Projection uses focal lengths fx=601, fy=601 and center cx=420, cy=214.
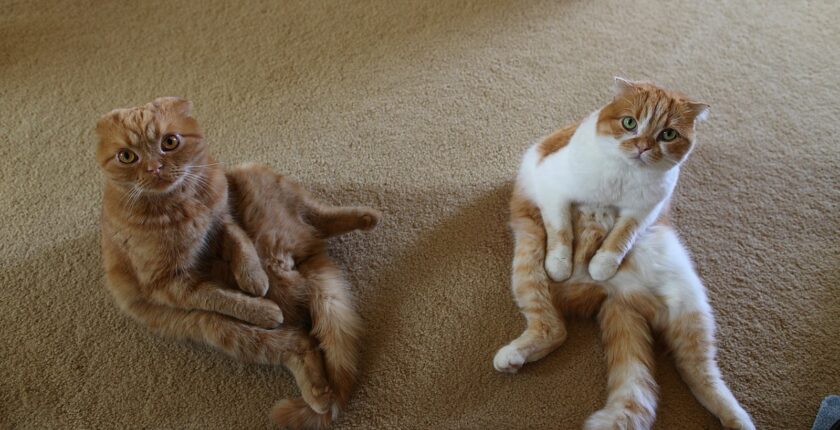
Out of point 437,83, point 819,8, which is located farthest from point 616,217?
point 819,8

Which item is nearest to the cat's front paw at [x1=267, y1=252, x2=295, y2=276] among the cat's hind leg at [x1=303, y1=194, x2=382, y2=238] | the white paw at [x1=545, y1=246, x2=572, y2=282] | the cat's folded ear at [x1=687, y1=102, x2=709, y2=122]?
the cat's hind leg at [x1=303, y1=194, x2=382, y2=238]

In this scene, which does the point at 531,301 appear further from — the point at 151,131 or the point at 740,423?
the point at 151,131

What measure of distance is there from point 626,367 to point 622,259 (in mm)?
283

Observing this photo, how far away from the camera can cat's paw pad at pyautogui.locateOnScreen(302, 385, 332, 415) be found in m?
1.46

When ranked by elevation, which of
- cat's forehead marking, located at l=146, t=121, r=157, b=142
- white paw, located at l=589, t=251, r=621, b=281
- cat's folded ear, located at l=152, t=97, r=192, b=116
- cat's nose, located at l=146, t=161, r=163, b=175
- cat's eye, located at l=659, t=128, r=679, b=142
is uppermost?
cat's eye, located at l=659, t=128, r=679, b=142

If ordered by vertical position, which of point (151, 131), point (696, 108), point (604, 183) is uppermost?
point (696, 108)

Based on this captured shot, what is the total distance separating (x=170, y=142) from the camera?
1.42 meters

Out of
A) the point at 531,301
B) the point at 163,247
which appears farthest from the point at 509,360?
the point at 163,247

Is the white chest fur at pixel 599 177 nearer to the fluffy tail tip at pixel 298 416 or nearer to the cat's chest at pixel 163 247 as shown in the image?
the fluffy tail tip at pixel 298 416

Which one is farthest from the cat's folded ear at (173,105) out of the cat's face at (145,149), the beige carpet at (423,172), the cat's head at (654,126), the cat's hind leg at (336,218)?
the cat's head at (654,126)

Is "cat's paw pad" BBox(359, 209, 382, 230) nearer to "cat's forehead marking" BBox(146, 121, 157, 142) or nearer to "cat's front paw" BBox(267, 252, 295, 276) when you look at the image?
"cat's front paw" BBox(267, 252, 295, 276)

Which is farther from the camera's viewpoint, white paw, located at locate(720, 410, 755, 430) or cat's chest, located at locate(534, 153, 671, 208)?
cat's chest, located at locate(534, 153, 671, 208)

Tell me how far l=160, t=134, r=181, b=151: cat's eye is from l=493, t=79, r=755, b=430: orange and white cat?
0.94m

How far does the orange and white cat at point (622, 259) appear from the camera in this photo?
1477mm
